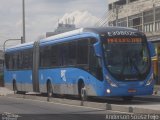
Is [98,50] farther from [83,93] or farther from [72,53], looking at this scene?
[72,53]

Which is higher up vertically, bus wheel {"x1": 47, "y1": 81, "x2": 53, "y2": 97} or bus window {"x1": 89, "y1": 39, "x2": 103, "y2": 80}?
bus window {"x1": 89, "y1": 39, "x2": 103, "y2": 80}

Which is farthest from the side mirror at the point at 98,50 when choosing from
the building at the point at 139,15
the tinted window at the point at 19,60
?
the building at the point at 139,15

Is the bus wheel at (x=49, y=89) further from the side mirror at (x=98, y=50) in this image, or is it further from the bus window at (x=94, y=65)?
the side mirror at (x=98, y=50)

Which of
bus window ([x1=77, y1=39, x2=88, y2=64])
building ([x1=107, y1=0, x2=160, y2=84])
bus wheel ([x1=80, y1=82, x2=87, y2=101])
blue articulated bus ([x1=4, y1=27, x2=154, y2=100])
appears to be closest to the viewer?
blue articulated bus ([x1=4, y1=27, x2=154, y2=100])

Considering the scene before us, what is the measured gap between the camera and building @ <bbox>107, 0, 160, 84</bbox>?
212 feet

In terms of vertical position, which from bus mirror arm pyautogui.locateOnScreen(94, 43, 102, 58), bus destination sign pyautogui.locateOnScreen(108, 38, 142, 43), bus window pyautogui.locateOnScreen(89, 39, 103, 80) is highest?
bus destination sign pyautogui.locateOnScreen(108, 38, 142, 43)

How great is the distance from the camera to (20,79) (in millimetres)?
34281

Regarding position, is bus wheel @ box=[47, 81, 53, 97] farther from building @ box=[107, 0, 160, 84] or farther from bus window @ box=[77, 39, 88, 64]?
building @ box=[107, 0, 160, 84]

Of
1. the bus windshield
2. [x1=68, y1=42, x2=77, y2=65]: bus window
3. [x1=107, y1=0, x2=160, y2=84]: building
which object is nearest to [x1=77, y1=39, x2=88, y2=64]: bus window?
[x1=68, y1=42, x2=77, y2=65]: bus window

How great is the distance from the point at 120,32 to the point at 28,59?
10.7 meters

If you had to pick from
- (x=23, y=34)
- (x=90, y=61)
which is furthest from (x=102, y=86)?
(x=23, y=34)

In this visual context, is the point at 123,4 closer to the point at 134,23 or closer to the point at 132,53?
the point at 134,23

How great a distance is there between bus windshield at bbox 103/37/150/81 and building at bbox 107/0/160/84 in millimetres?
34773

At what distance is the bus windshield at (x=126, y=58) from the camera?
A: 22.4 metres
